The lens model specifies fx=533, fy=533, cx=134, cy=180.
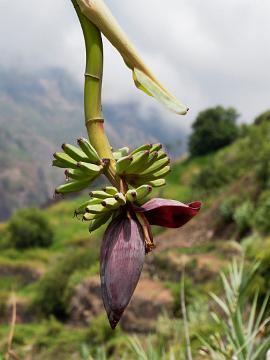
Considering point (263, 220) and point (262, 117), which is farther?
point (262, 117)

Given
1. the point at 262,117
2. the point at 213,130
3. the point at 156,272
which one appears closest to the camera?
the point at 156,272

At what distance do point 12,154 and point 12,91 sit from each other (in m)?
64.0

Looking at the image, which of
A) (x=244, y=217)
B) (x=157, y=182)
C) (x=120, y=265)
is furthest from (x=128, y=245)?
(x=244, y=217)

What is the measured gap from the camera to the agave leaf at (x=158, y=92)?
0.37 metres

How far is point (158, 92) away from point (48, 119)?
589 ft

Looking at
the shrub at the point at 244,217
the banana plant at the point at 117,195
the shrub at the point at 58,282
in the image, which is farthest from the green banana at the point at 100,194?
the shrub at the point at 58,282

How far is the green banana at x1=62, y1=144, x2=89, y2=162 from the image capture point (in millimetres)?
484

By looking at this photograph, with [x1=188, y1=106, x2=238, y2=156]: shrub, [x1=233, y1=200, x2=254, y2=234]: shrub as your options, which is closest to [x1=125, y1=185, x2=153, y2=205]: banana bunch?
[x1=233, y1=200, x2=254, y2=234]: shrub

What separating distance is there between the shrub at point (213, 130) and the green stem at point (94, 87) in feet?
95.9

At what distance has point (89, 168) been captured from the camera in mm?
439

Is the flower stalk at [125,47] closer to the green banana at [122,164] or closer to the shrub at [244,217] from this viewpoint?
the green banana at [122,164]

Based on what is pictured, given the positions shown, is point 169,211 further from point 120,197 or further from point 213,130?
point 213,130

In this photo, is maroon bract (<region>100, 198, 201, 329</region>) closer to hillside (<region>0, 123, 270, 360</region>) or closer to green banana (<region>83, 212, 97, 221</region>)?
green banana (<region>83, 212, 97, 221</region>)

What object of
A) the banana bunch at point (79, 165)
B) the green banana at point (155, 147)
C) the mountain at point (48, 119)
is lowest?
the banana bunch at point (79, 165)
